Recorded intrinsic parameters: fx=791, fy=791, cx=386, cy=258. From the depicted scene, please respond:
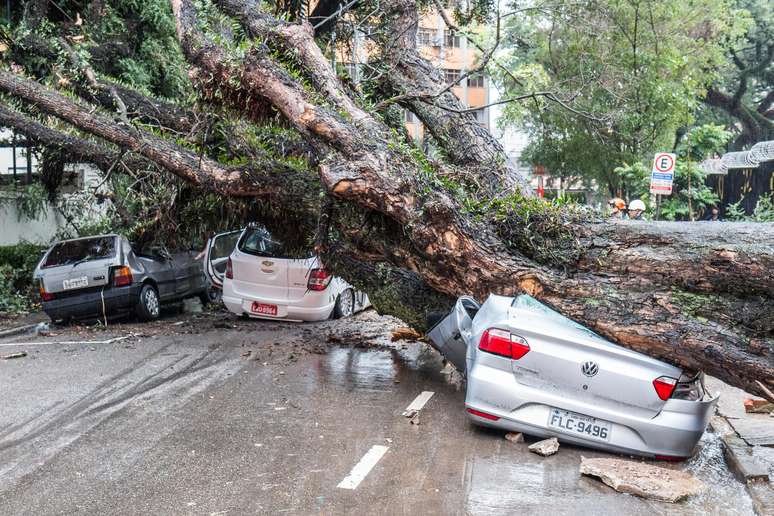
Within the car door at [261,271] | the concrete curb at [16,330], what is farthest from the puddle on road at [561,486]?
the concrete curb at [16,330]

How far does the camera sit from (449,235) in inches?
302

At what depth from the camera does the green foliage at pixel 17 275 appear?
14.4 meters

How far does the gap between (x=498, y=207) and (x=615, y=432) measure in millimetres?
2786

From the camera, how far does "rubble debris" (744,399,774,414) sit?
7.64m

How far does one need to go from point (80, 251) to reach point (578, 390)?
923cm

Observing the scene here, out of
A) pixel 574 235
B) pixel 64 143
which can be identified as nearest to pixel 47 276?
pixel 64 143

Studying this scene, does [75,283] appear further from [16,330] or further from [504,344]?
[504,344]

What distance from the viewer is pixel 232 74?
360 inches

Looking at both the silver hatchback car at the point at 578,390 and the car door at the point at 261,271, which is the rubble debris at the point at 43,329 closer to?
the car door at the point at 261,271

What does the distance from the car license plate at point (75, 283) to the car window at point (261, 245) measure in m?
2.46

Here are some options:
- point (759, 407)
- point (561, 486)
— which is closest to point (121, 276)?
point (561, 486)

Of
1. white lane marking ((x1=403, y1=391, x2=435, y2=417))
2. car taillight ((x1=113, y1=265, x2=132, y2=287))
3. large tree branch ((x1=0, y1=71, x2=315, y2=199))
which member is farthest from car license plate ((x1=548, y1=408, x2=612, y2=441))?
car taillight ((x1=113, y1=265, x2=132, y2=287))

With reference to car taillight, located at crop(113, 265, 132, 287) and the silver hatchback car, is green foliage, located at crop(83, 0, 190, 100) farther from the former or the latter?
the silver hatchback car

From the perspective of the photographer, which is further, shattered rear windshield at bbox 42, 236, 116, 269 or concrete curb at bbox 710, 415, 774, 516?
shattered rear windshield at bbox 42, 236, 116, 269
